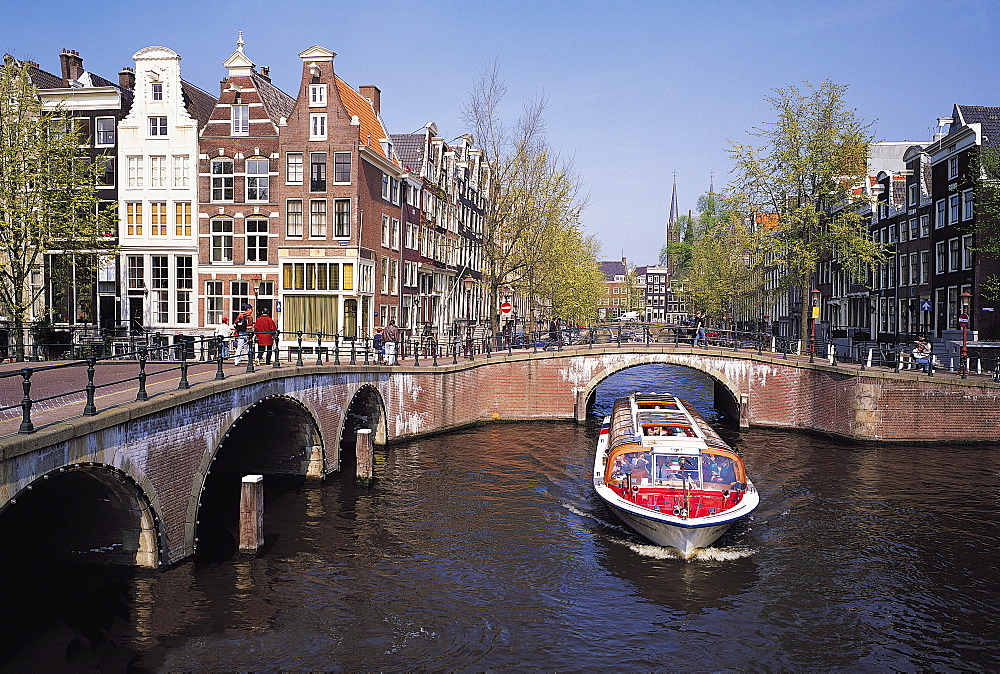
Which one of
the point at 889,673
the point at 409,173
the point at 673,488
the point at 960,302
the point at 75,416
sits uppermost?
the point at 409,173

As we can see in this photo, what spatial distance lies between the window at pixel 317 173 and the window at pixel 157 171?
24.5 ft

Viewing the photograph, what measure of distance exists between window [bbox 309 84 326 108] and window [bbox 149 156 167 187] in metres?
8.00

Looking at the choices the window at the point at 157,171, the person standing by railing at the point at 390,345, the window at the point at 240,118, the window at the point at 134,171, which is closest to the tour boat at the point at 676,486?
the person standing by railing at the point at 390,345

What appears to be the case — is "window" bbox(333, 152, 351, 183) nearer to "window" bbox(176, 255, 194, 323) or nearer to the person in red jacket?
"window" bbox(176, 255, 194, 323)

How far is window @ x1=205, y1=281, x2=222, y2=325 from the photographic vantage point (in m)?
41.3

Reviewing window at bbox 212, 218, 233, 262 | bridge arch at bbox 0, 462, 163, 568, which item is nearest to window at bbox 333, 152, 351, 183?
window at bbox 212, 218, 233, 262

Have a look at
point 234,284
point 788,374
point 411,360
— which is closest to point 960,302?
point 788,374

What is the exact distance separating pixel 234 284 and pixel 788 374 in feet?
89.1

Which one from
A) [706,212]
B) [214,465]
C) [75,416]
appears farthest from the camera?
[706,212]

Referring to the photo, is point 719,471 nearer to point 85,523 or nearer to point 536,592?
point 536,592

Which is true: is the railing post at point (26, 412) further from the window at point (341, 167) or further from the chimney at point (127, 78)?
the chimney at point (127, 78)

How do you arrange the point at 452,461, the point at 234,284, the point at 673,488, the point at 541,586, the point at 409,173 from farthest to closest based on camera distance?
the point at 409,173
the point at 234,284
the point at 452,461
the point at 673,488
the point at 541,586

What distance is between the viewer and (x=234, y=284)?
135ft

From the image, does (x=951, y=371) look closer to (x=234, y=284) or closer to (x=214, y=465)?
(x=214, y=465)
